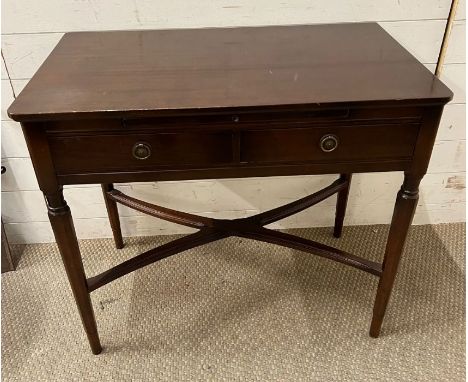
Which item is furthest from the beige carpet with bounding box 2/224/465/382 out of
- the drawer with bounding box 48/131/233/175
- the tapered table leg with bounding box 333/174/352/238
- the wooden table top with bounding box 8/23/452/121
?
the wooden table top with bounding box 8/23/452/121

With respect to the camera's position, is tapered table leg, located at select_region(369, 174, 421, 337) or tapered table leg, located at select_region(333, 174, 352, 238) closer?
tapered table leg, located at select_region(369, 174, 421, 337)

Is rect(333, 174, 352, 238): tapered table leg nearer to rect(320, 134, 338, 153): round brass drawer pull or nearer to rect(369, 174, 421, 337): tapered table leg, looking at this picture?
rect(369, 174, 421, 337): tapered table leg

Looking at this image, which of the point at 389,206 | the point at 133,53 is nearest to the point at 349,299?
the point at 389,206

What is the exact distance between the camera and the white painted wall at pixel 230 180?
104 centimetres

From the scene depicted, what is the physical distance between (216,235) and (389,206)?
551 millimetres

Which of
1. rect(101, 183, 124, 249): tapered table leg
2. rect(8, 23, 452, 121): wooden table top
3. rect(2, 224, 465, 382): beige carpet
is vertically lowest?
rect(2, 224, 465, 382): beige carpet

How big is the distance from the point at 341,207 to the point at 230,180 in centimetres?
30

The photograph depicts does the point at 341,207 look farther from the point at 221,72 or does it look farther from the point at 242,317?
the point at 221,72

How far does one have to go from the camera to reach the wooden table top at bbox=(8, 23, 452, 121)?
2.33ft

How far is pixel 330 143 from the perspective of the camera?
0.77m

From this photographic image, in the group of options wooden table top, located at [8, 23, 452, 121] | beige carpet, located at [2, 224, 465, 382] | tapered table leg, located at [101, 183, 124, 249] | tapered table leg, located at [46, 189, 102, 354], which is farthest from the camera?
tapered table leg, located at [101, 183, 124, 249]

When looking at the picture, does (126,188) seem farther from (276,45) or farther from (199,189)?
(276,45)

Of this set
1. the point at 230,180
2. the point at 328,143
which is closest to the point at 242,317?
the point at 230,180

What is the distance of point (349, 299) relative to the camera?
117cm
